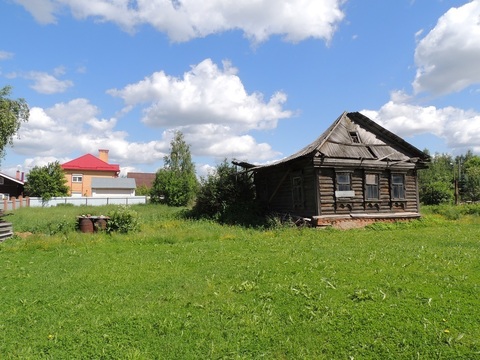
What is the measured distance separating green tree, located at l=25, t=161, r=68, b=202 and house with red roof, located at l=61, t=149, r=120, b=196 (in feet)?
40.8

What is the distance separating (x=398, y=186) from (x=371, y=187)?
206 centimetres

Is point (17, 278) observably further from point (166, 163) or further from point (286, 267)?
point (166, 163)

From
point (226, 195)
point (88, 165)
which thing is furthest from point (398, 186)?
point (88, 165)

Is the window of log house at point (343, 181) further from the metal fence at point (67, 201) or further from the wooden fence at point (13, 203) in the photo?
the metal fence at point (67, 201)

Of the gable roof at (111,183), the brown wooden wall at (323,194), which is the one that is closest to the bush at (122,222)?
the brown wooden wall at (323,194)

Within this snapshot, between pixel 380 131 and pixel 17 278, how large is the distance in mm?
18745

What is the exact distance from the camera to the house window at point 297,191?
1825cm

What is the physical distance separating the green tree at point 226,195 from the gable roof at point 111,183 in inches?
1594

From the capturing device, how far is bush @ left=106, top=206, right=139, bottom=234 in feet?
47.5

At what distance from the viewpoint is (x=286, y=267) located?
7.67 meters

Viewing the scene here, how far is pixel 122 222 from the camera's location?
14.6 metres

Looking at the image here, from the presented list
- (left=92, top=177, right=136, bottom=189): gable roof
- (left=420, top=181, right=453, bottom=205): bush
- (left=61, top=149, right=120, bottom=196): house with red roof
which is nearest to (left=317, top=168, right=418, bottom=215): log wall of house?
(left=420, top=181, right=453, bottom=205): bush

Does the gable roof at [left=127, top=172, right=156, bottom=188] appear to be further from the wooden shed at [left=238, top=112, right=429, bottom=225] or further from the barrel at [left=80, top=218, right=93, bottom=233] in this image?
the barrel at [left=80, top=218, right=93, bottom=233]

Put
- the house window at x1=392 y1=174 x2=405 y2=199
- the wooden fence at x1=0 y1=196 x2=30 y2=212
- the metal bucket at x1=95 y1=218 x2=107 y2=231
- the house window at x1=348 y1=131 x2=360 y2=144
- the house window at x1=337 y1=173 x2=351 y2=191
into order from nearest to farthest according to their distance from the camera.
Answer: the metal bucket at x1=95 y1=218 x2=107 y2=231, the house window at x1=337 y1=173 x2=351 y2=191, the house window at x1=392 y1=174 x2=405 y2=199, the house window at x1=348 y1=131 x2=360 y2=144, the wooden fence at x1=0 y1=196 x2=30 y2=212
